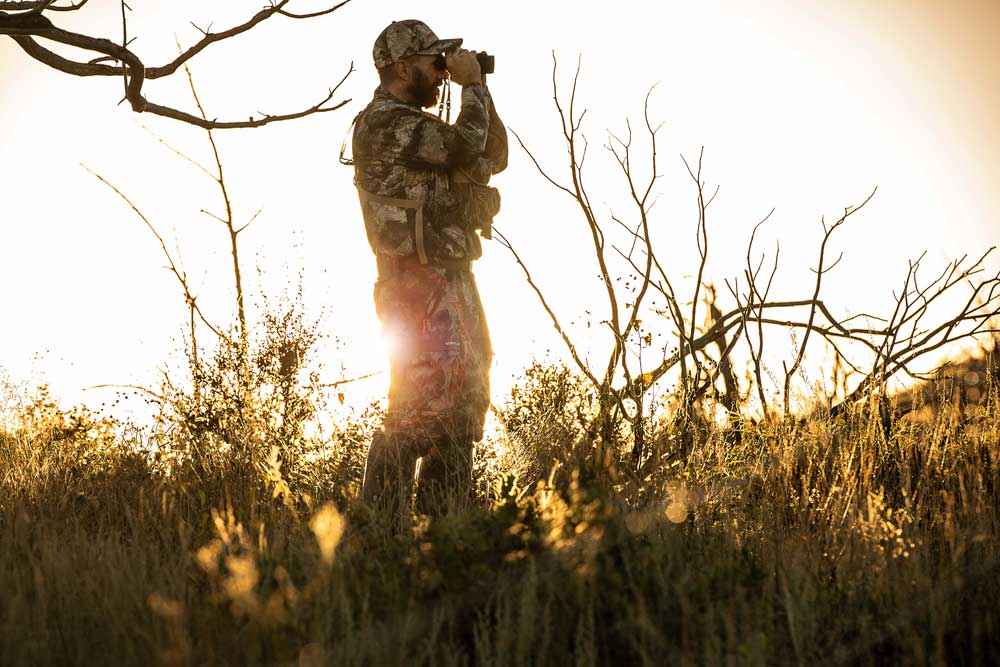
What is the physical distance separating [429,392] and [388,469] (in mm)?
413

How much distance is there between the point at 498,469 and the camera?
4840 millimetres

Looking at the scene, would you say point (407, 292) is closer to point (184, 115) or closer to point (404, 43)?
point (404, 43)

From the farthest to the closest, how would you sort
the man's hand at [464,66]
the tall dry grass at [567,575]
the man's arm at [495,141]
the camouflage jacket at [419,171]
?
the man's arm at [495,141] < the man's hand at [464,66] < the camouflage jacket at [419,171] < the tall dry grass at [567,575]

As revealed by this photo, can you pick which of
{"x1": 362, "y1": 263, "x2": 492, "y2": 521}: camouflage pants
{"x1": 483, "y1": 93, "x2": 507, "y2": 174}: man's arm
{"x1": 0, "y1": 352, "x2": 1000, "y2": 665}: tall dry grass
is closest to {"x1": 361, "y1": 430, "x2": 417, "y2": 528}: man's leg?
{"x1": 362, "y1": 263, "x2": 492, "y2": 521}: camouflage pants

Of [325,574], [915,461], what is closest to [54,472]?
[325,574]

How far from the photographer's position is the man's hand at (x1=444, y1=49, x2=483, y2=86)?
4.14m

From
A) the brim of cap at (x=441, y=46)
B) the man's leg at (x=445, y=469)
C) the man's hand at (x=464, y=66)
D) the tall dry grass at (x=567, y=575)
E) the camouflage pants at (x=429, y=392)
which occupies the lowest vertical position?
the tall dry grass at (x=567, y=575)

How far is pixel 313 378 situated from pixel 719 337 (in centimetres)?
255

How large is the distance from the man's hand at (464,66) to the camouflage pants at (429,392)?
90 centimetres

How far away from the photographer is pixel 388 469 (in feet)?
13.5

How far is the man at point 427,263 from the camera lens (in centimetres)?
405

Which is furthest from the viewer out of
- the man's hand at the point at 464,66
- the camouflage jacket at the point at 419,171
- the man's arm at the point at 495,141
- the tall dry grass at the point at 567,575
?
the man's arm at the point at 495,141

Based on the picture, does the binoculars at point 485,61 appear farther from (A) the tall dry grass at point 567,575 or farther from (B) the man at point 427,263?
(A) the tall dry grass at point 567,575

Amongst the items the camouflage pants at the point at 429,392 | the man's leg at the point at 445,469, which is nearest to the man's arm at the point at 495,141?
the camouflage pants at the point at 429,392
